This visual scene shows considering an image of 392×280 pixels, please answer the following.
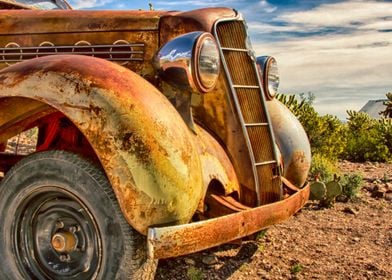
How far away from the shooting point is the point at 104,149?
3.12 metres

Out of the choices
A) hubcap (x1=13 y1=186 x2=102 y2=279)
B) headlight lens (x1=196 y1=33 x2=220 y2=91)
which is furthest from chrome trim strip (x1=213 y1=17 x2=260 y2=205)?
hubcap (x1=13 y1=186 x2=102 y2=279)

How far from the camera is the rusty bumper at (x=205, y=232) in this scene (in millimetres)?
2992

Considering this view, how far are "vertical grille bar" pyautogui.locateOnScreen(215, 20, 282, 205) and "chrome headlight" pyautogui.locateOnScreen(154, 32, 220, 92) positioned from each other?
1.25 feet

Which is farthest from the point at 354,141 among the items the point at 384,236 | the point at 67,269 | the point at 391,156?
Answer: the point at 67,269

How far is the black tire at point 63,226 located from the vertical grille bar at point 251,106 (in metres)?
1.24

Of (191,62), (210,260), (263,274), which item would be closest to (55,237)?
(191,62)

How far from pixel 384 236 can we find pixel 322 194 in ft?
3.09

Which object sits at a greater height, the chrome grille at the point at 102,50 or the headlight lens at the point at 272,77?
the chrome grille at the point at 102,50

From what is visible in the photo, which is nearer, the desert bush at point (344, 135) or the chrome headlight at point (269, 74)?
the chrome headlight at point (269, 74)

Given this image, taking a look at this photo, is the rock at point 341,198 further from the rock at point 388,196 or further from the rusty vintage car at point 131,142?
the rusty vintage car at point 131,142

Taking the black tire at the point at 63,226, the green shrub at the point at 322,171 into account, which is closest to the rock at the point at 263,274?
the black tire at the point at 63,226

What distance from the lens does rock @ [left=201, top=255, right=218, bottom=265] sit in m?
4.72

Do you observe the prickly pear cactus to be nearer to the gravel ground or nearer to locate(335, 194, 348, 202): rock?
the gravel ground

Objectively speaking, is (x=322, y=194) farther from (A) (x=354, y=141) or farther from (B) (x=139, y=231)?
(A) (x=354, y=141)
